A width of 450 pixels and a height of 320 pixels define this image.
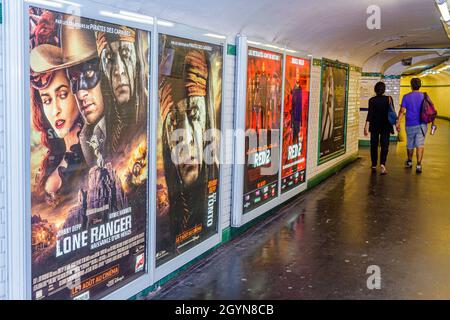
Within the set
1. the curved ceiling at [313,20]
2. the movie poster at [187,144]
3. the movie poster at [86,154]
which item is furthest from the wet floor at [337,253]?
the curved ceiling at [313,20]

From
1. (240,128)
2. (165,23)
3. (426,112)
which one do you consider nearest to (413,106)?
(426,112)

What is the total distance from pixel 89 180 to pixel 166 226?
103cm

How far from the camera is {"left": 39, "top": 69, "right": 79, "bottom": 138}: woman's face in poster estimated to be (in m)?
2.81

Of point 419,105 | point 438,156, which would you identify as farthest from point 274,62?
point 438,156

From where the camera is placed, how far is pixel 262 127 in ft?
19.5

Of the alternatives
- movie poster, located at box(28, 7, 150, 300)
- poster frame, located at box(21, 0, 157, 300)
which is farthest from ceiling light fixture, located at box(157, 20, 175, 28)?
movie poster, located at box(28, 7, 150, 300)

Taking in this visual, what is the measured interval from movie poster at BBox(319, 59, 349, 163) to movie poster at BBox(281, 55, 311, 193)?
127 cm

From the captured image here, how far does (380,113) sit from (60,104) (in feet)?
26.4

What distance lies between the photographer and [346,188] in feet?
28.2

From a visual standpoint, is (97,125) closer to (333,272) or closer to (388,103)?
(333,272)

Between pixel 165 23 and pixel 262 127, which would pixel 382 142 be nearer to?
pixel 262 127

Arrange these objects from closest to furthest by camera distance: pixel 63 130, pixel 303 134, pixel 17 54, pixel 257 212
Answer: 1. pixel 17 54
2. pixel 63 130
3. pixel 257 212
4. pixel 303 134

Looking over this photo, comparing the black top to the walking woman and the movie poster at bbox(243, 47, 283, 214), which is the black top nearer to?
the walking woman
